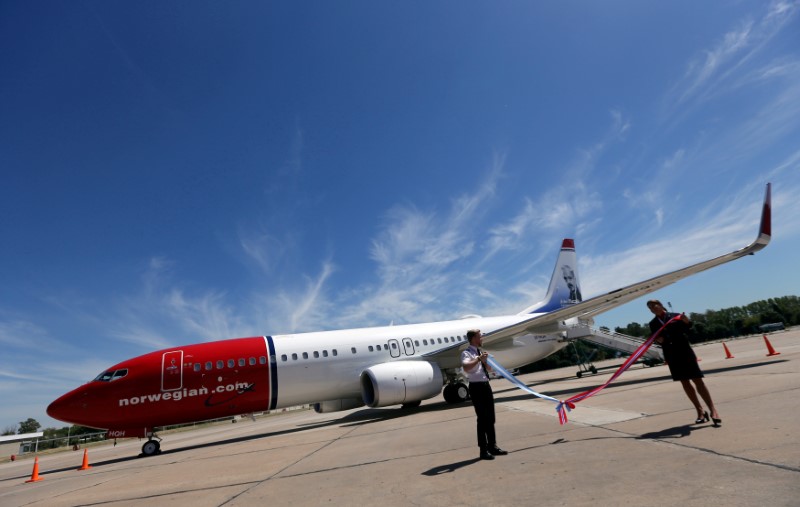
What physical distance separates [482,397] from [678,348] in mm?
2975

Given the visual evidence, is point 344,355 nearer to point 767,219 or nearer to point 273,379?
point 273,379

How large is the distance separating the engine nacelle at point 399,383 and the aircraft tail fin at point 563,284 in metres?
10.0

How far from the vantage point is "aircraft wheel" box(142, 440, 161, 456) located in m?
12.0

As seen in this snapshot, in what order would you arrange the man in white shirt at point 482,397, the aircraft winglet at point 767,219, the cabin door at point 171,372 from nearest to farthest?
the man in white shirt at point 482,397 → the aircraft winglet at point 767,219 → the cabin door at point 171,372

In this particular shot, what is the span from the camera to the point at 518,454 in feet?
16.0

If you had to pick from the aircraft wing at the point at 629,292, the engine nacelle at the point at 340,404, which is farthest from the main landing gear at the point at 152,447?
the aircraft wing at the point at 629,292

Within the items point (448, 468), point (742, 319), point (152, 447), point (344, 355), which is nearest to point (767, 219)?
point (448, 468)

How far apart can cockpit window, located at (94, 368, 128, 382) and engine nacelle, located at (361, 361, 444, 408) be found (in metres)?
7.45

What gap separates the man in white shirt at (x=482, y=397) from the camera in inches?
194

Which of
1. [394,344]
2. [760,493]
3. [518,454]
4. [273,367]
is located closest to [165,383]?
[273,367]

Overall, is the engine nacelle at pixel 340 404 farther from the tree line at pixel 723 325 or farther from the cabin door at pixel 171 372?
the tree line at pixel 723 325

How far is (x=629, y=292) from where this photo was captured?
1243cm

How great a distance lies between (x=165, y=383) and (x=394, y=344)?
7.71 metres

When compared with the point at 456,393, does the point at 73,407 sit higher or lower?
higher
